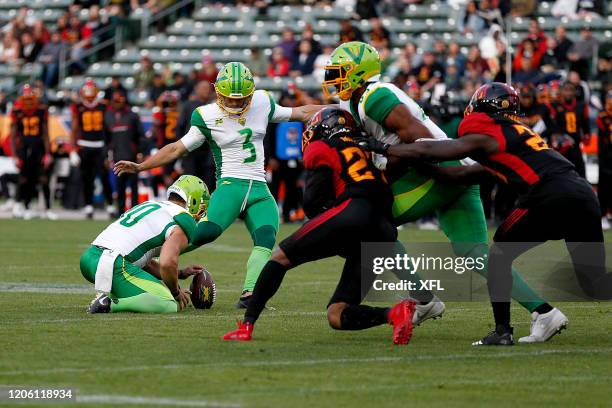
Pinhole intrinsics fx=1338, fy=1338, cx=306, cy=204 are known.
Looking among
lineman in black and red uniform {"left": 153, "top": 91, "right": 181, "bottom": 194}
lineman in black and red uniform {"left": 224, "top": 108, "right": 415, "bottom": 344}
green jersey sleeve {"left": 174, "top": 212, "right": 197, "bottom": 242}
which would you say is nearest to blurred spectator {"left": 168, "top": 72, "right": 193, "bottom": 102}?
lineman in black and red uniform {"left": 153, "top": 91, "right": 181, "bottom": 194}

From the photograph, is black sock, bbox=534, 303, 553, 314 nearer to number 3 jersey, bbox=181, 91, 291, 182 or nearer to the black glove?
A: the black glove

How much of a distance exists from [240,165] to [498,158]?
2.92 metres

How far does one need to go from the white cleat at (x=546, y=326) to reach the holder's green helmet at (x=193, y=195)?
304 cm

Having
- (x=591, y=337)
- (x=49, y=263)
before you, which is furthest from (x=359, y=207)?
(x=49, y=263)

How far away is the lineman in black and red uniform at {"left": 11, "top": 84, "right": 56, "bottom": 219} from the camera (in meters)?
22.0

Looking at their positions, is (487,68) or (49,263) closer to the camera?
(49,263)

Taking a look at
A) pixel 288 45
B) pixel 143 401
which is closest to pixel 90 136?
pixel 288 45

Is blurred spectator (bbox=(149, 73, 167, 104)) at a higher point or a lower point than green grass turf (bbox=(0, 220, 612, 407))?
lower

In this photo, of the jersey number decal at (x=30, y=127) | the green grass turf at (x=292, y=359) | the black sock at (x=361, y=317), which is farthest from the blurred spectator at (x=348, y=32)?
the black sock at (x=361, y=317)

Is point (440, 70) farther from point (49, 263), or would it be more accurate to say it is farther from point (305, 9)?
point (49, 263)

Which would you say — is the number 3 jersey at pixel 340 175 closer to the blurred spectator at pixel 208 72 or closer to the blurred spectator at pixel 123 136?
the blurred spectator at pixel 123 136

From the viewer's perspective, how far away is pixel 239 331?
310 inches

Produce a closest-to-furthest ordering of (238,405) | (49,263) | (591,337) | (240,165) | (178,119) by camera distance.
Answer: (238,405), (591,337), (240,165), (49,263), (178,119)

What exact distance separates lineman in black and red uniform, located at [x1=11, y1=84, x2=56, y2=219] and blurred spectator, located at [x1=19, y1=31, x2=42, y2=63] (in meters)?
7.75
